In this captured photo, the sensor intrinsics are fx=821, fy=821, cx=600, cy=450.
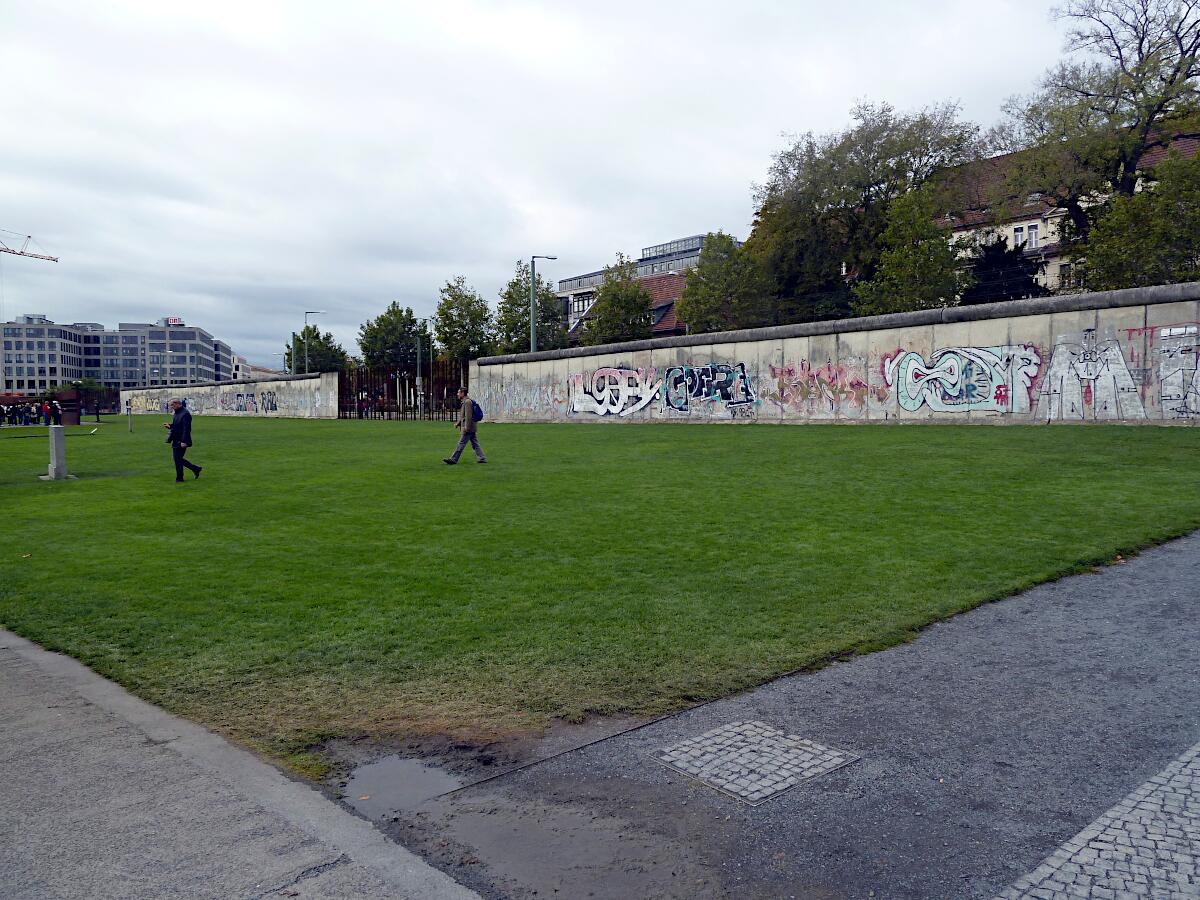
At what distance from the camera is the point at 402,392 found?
4631 cm

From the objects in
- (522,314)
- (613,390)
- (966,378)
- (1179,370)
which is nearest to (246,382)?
(522,314)

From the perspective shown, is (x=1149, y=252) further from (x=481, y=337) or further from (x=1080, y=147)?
(x=481, y=337)

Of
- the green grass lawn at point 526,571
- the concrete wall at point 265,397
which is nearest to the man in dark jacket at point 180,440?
the green grass lawn at point 526,571

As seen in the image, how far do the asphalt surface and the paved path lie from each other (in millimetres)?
248

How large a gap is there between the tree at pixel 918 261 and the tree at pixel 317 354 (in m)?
64.3

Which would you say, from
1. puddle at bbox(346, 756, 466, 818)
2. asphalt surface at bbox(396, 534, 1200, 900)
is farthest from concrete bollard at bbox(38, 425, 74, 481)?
asphalt surface at bbox(396, 534, 1200, 900)

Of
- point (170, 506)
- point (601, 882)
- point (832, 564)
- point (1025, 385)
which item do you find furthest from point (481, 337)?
point (601, 882)

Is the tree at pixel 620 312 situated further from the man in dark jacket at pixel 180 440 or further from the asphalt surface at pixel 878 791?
the asphalt surface at pixel 878 791

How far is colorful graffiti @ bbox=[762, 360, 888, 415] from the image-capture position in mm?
23031

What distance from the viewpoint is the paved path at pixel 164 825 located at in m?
2.65

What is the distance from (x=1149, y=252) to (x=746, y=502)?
2679cm

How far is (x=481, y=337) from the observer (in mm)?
60844

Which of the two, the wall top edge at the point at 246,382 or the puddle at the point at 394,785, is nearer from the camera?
the puddle at the point at 394,785

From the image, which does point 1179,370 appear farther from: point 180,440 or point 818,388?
point 180,440
